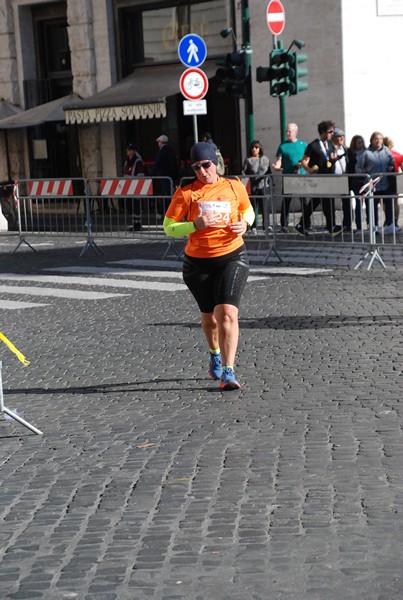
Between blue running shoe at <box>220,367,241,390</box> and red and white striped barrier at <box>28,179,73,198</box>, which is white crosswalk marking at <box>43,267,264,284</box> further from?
blue running shoe at <box>220,367,241,390</box>

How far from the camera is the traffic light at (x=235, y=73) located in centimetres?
2425

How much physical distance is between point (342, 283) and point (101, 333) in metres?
3.98

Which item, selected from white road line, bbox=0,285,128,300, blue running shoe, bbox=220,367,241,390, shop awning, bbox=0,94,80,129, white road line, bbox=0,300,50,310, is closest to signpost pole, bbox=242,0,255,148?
shop awning, bbox=0,94,80,129

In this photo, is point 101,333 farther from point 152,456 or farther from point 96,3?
point 96,3

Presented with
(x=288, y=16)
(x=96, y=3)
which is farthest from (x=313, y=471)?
(x=96, y=3)

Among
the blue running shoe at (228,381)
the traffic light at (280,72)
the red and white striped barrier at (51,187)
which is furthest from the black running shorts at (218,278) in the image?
the traffic light at (280,72)

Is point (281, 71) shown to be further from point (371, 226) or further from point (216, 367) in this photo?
point (216, 367)

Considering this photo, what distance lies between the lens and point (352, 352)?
408 inches

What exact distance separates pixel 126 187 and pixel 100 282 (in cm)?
424

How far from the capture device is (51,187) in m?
21.2

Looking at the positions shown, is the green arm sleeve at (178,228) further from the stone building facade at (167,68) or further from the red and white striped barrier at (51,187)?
the stone building facade at (167,68)

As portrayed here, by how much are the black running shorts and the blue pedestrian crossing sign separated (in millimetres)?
14229

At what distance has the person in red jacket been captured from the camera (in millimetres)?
9078

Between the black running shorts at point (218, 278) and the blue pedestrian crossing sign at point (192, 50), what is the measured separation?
1423cm
